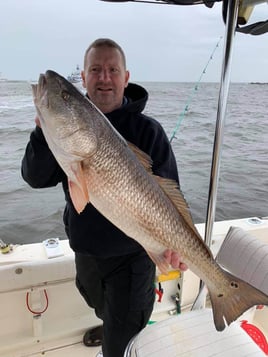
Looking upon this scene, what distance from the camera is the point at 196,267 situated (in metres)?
1.54

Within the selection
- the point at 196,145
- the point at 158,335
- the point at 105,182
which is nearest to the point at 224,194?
the point at 196,145

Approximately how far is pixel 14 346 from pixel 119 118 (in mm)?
1995

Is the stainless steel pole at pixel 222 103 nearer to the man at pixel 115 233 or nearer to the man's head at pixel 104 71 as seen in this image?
the man at pixel 115 233

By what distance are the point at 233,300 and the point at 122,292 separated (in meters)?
0.67

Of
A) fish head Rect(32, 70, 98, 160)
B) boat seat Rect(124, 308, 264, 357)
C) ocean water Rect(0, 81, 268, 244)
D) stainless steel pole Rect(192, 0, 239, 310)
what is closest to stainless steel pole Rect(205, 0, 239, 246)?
stainless steel pole Rect(192, 0, 239, 310)

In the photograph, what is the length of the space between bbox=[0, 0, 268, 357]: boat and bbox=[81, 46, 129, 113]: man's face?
23.6 inches

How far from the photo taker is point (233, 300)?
5.17ft

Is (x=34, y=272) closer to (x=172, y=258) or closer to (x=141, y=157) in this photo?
(x=172, y=258)

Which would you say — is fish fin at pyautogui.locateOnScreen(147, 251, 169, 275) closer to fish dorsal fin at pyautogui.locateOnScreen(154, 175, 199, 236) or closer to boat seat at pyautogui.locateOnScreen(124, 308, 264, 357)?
fish dorsal fin at pyautogui.locateOnScreen(154, 175, 199, 236)

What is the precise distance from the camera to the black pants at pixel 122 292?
1.96 meters

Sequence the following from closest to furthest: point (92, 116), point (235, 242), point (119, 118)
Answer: point (92, 116) < point (119, 118) < point (235, 242)

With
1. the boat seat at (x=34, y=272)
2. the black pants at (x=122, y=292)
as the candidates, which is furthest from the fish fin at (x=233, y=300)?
the boat seat at (x=34, y=272)

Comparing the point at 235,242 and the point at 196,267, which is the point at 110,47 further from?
the point at 235,242

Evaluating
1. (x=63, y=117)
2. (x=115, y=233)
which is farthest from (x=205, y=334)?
(x=63, y=117)
